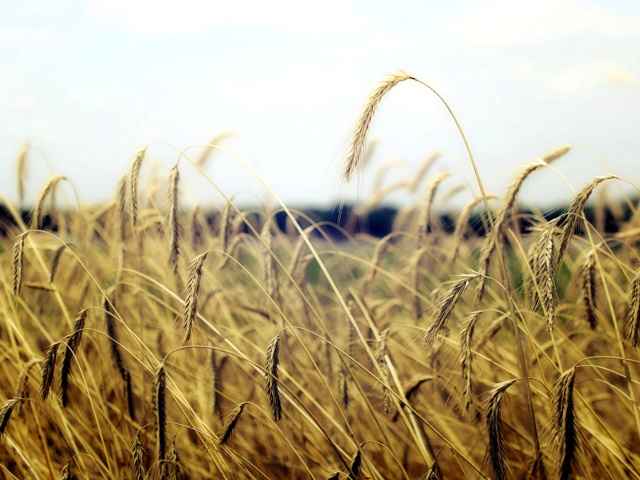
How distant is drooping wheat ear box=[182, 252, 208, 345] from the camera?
135 cm

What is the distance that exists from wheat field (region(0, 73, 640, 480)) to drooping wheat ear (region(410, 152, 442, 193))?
0.06ft

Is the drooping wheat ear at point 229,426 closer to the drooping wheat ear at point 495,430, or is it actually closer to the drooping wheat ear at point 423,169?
the drooping wheat ear at point 495,430

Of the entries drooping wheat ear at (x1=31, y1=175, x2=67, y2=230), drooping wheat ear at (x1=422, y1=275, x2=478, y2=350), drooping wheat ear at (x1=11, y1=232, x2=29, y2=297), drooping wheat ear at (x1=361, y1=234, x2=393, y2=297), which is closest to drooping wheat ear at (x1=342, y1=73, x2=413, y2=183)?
drooping wheat ear at (x1=422, y1=275, x2=478, y2=350)

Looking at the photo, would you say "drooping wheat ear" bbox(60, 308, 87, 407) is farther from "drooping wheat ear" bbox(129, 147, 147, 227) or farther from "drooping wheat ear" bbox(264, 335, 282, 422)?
"drooping wheat ear" bbox(264, 335, 282, 422)

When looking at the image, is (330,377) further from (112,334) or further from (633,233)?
(633,233)

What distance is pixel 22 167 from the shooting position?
2988mm

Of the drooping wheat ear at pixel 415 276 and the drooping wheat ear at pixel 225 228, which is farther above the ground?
the drooping wheat ear at pixel 225 228

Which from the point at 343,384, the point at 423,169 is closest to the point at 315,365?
the point at 343,384

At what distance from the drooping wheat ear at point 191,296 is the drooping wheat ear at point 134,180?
392mm

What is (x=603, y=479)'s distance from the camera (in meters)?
1.73

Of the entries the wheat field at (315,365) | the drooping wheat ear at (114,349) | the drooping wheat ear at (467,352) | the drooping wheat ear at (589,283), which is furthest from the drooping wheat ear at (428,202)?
the drooping wheat ear at (114,349)

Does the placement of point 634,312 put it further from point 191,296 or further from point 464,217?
point 191,296

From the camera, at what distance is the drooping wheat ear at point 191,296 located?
1.35m

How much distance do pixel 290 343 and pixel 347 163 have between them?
144 cm
